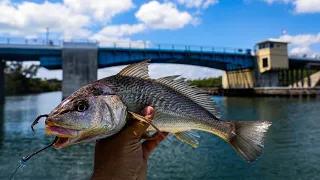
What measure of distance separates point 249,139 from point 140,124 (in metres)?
1.20

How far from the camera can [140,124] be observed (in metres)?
2.44

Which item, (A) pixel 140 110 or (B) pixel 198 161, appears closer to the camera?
(A) pixel 140 110

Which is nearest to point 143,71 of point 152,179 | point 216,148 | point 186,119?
point 186,119

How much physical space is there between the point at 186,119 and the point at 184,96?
24 centimetres

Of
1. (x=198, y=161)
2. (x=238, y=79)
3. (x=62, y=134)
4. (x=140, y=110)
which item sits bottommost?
(x=198, y=161)

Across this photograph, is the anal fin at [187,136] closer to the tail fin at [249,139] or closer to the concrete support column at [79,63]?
the tail fin at [249,139]

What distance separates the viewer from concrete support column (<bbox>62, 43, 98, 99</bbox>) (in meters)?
48.5

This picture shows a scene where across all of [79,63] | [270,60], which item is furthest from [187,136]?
[270,60]

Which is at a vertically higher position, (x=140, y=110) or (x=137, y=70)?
(x=137, y=70)

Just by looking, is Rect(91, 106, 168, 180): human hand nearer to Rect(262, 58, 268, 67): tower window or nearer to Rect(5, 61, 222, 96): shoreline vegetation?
Rect(262, 58, 268, 67): tower window

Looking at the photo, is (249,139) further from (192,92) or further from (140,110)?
(140,110)

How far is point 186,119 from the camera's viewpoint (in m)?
2.76

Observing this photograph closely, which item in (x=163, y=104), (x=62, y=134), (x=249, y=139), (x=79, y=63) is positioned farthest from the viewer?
(x=79, y=63)

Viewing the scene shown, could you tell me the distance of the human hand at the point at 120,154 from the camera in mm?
2414
